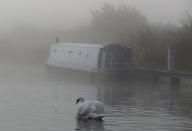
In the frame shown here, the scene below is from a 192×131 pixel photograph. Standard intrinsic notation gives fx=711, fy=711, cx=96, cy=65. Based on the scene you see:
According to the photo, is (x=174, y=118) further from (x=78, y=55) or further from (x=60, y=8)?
(x=60, y=8)

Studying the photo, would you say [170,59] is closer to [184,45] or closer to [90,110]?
[184,45]

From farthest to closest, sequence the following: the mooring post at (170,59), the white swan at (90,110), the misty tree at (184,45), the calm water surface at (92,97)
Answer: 1. the misty tree at (184,45)
2. the mooring post at (170,59)
3. the white swan at (90,110)
4. the calm water surface at (92,97)

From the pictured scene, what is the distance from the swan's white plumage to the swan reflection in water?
7.8 inches

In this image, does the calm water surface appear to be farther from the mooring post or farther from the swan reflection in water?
the mooring post

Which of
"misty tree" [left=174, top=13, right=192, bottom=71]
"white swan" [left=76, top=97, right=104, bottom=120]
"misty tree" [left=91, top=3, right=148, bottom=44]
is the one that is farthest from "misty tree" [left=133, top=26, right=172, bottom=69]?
"white swan" [left=76, top=97, right=104, bottom=120]

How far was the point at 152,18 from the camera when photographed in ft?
191

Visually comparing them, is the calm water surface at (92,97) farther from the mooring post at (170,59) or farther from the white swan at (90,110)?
the mooring post at (170,59)

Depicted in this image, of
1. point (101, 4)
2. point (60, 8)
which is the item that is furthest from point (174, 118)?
point (60, 8)

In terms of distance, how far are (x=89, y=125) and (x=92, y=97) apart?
956 centimetres

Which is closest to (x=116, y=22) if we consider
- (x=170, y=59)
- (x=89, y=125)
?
(x=170, y=59)

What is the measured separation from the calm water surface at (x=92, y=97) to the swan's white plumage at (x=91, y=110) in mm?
343

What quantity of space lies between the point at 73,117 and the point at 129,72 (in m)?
18.8

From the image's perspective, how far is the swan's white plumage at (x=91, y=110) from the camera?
24609 mm

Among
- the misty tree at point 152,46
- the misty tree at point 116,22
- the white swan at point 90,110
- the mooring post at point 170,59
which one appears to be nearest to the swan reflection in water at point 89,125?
the white swan at point 90,110
